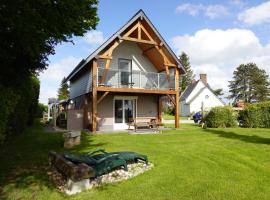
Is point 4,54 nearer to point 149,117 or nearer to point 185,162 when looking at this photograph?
point 185,162

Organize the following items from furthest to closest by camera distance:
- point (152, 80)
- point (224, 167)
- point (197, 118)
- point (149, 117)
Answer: point (197, 118) → point (149, 117) → point (152, 80) → point (224, 167)

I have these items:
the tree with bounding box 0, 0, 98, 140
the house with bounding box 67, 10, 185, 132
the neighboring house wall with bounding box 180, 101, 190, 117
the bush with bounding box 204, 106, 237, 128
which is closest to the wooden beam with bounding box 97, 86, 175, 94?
the house with bounding box 67, 10, 185, 132

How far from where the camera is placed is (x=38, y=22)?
8.30 metres

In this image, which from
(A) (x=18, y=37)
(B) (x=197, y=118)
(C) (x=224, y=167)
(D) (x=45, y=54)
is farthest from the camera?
(B) (x=197, y=118)

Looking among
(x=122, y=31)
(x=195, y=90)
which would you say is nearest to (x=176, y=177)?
(x=122, y=31)

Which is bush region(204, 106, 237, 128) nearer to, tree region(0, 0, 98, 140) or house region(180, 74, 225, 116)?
tree region(0, 0, 98, 140)

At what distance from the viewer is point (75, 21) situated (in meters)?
9.17

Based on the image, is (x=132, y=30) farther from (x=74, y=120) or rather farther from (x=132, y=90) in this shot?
(x=74, y=120)

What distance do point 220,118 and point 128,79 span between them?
814 centimetres

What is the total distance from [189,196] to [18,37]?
7652mm

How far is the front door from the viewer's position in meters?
21.9

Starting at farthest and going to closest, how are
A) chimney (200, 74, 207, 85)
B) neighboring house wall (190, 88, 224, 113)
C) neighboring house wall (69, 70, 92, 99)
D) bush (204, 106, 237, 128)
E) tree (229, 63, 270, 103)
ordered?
1. tree (229, 63, 270, 103)
2. chimney (200, 74, 207, 85)
3. neighboring house wall (190, 88, 224, 113)
4. bush (204, 106, 237, 128)
5. neighboring house wall (69, 70, 92, 99)

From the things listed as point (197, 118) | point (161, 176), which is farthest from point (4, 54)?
point (197, 118)

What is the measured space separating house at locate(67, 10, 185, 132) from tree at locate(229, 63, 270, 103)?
60.1m
